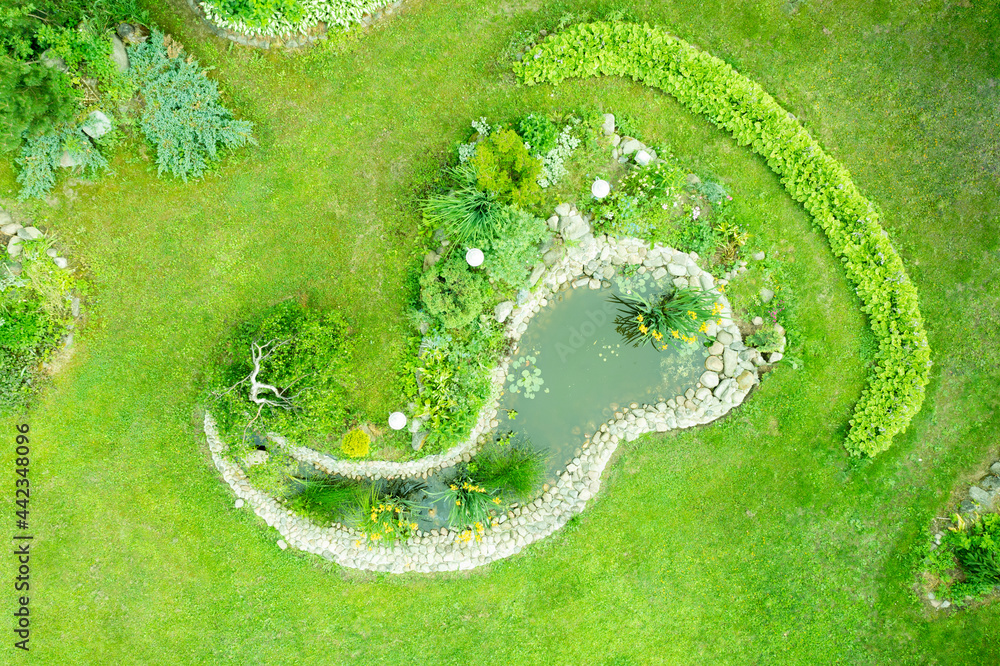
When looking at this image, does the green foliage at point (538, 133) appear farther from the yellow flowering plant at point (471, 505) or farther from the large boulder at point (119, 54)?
the large boulder at point (119, 54)

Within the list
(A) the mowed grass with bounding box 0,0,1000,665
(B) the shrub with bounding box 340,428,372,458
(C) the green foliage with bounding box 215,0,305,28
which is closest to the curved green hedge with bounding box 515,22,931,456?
(A) the mowed grass with bounding box 0,0,1000,665

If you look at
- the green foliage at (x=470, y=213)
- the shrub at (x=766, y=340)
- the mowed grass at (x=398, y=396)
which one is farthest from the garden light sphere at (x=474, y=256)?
the shrub at (x=766, y=340)

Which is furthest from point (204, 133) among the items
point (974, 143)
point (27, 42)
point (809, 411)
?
point (974, 143)

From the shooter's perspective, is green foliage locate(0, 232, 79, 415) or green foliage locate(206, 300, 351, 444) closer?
green foliage locate(206, 300, 351, 444)

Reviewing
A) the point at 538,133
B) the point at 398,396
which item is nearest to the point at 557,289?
the point at 538,133

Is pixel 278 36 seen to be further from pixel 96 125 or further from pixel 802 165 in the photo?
pixel 802 165

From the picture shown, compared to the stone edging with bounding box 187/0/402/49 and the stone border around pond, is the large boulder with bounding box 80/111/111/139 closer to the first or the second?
the stone edging with bounding box 187/0/402/49
